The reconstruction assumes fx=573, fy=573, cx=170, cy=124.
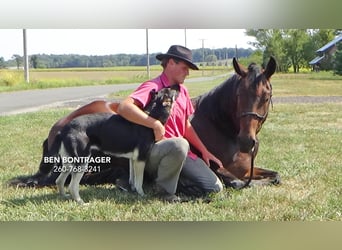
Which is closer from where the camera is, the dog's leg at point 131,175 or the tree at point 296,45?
the tree at point 296,45

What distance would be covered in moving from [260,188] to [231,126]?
0.78ft

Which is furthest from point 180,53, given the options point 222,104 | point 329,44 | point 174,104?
point 329,44

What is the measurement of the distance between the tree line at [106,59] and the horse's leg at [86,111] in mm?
142

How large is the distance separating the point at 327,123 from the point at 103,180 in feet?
2.70

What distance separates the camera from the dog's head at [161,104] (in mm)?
1846

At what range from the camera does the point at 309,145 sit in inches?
85.4

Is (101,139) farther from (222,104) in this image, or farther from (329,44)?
(329,44)

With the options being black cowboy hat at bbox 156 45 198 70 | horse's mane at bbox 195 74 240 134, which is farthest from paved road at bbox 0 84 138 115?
horse's mane at bbox 195 74 240 134

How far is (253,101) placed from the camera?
1.84 metres

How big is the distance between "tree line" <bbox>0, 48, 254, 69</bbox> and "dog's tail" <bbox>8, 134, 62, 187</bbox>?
0.25 metres

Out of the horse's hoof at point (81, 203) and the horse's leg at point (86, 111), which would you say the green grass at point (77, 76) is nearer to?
the horse's leg at point (86, 111)

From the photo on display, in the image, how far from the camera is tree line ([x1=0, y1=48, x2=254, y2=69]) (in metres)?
1.88

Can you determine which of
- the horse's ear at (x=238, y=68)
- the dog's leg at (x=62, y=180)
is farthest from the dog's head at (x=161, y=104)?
the dog's leg at (x=62, y=180)
